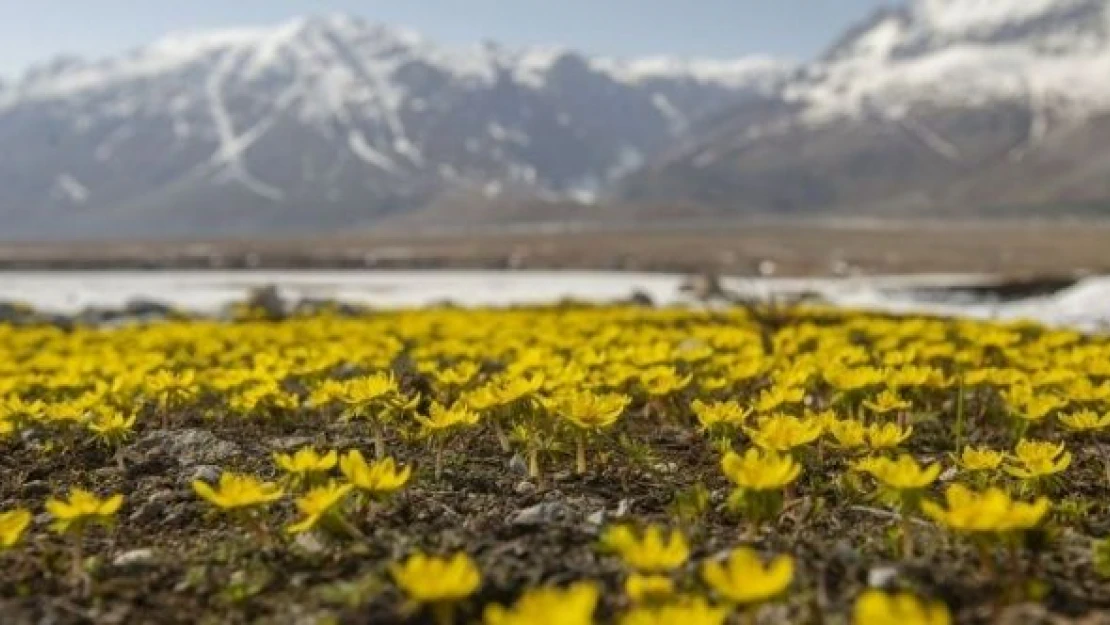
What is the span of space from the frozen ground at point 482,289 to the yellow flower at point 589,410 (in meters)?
12.6

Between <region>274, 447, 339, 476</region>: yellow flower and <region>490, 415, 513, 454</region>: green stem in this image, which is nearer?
<region>274, 447, 339, 476</region>: yellow flower

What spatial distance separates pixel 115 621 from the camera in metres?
3.87

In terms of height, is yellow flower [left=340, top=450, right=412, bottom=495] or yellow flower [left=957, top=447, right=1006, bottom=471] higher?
yellow flower [left=340, top=450, right=412, bottom=495]

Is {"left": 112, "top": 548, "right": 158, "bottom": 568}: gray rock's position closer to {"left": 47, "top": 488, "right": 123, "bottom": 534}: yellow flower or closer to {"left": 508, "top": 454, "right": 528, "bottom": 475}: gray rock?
{"left": 47, "top": 488, "right": 123, "bottom": 534}: yellow flower

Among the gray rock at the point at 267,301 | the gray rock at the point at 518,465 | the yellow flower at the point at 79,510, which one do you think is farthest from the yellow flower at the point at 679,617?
the gray rock at the point at 267,301

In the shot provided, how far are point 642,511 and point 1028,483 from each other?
170cm

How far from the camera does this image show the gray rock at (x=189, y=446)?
642 centimetres

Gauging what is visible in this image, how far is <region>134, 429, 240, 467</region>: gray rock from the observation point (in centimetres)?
642

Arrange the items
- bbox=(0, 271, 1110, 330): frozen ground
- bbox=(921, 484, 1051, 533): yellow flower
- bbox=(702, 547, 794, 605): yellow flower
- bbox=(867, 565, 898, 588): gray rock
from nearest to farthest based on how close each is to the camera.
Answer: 1. bbox=(702, 547, 794, 605): yellow flower
2. bbox=(921, 484, 1051, 533): yellow flower
3. bbox=(867, 565, 898, 588): gray rock
4. bbox=(0, 271, 1110, 330): frozen ground

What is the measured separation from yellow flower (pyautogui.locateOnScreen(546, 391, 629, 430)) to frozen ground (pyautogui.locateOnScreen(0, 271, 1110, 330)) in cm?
1262

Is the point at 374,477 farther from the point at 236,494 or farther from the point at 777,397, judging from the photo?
the point at 777,397

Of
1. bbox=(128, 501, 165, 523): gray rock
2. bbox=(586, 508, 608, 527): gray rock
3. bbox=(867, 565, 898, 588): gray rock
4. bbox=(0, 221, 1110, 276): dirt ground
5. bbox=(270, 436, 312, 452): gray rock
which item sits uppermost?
bbox=(867, 565, 898, 588): gray rock

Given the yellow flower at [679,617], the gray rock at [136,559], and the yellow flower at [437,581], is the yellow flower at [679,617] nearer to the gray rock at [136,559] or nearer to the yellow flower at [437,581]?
the yellow flower at [437,581]

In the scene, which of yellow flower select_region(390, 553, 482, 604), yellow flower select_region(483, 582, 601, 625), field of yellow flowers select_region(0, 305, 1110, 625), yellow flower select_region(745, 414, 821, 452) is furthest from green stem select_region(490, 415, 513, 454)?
yellow flower select_region(483, 582, 601, 625)
